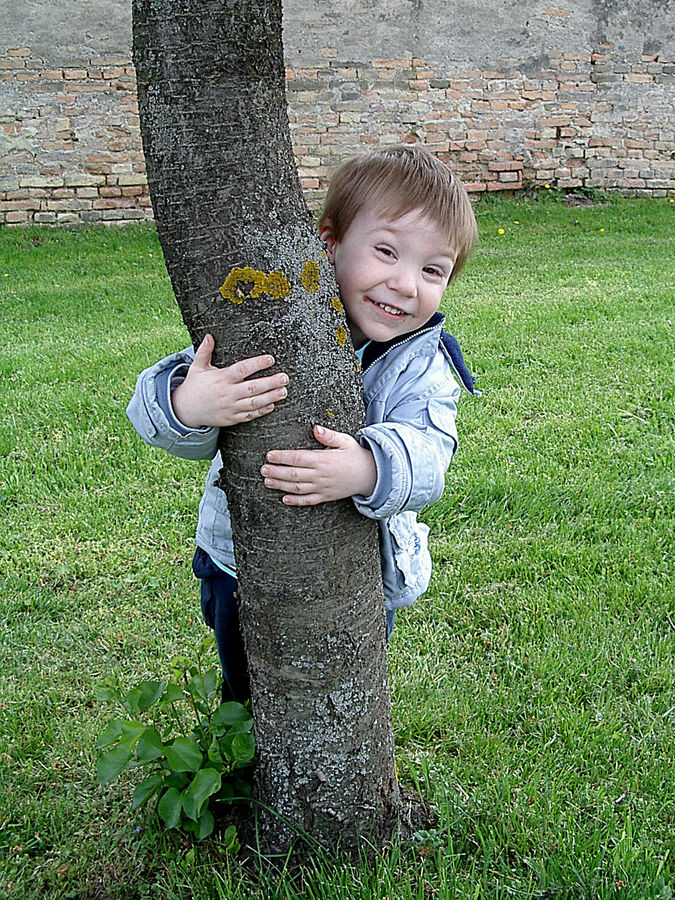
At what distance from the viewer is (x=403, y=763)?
218cm

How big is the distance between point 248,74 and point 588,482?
2.72m

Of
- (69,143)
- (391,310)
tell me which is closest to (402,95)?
(69,143)

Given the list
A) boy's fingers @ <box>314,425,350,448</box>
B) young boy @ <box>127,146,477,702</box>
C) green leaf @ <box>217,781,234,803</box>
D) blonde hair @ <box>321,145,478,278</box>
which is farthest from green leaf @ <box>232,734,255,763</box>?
blonde hair @ <box>321,145,478,278</box>

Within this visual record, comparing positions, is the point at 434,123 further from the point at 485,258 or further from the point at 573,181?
the point at 485,258

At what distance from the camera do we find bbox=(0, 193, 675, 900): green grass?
1876 millimetres

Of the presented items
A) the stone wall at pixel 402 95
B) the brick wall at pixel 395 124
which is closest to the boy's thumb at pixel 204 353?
the stone wall at pixel 402 95

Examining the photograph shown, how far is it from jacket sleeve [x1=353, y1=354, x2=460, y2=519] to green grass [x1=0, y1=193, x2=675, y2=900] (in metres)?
0.78

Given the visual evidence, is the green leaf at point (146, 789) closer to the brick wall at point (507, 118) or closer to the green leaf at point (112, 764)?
the green leaf at point (112, 764)

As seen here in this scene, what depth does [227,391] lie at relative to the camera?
4.77ft

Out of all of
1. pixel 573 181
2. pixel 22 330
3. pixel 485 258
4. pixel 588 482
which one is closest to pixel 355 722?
pixel 588 482

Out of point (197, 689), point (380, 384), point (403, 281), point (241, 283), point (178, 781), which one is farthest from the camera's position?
point (197, 689)

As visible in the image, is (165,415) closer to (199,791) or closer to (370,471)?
(370,471)

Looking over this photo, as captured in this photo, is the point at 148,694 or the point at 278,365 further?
the point at 148,694

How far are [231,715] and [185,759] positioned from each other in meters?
0.14
